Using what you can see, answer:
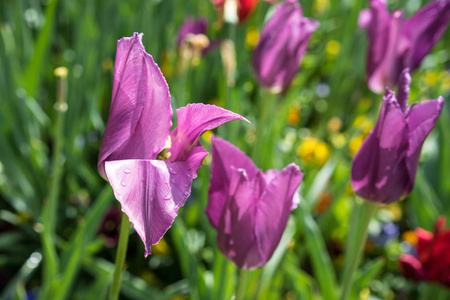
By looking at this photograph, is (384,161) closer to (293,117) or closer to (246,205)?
(246,205)

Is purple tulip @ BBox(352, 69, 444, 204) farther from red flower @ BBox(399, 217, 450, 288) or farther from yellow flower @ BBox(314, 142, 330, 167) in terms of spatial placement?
yellow flower @ BBox(314, 142, 330, 167)

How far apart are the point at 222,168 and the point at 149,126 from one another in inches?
8.4

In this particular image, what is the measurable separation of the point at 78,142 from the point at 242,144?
496 mm

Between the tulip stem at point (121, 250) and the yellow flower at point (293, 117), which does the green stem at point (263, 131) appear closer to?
the yellow flower at point (293, 117)

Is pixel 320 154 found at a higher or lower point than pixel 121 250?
lower

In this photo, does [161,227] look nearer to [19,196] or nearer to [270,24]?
[270,24]

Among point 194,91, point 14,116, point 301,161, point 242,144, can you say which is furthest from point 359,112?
point 14,116

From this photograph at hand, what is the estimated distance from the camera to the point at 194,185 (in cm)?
168

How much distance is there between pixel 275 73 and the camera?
134 centimetres

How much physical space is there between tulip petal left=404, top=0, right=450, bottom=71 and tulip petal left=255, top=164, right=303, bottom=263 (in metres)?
0.60

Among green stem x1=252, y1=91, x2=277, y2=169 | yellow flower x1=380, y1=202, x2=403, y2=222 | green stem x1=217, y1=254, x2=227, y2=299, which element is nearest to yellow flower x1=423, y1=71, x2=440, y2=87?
yellow flower x1=380, y1=202, x2=403, y2=222

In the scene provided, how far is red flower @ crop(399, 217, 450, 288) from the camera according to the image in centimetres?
120

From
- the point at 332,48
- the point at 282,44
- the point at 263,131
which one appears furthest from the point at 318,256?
the point at 332,48

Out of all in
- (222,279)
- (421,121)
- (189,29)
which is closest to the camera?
(421,121)
